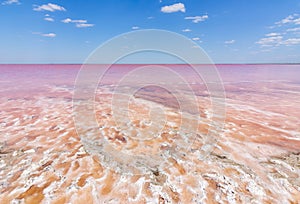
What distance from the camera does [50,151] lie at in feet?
17.5

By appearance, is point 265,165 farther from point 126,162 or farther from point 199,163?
point 126,162

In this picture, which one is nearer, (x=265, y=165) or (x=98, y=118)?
(x=265, y=165)

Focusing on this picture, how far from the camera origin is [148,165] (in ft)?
15.7

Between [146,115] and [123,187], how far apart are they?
5202 mm

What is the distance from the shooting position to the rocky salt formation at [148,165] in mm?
3742

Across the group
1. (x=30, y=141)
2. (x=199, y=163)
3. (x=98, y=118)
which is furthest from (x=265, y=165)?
(x=30, y=141)

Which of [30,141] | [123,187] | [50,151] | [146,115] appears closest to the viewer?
[123,187]

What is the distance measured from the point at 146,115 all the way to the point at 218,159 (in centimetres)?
458

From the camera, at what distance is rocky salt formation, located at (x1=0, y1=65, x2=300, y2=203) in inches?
147

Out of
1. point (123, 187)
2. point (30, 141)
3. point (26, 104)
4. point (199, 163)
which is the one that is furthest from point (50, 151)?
point (26, 104)

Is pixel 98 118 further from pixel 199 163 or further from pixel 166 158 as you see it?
pixel 199 163

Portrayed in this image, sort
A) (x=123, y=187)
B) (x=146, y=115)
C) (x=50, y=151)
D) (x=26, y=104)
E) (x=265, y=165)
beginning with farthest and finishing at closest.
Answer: (x=26, y=104)
(x=146, y=115)
(x=50, y=151)
(x=265, y=165)
(x=123, y=187)

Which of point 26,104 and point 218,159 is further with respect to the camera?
point 26,104

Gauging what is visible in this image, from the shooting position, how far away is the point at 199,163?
487 cm
